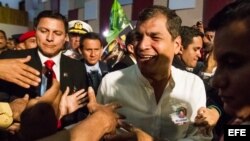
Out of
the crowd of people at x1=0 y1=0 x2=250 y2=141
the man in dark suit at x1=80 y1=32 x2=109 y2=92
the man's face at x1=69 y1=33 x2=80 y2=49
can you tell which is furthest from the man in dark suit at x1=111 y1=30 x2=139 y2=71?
the man's face at x1=69 y1=33 x2=80 y2=49

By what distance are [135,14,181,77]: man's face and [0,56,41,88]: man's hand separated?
0.45 m

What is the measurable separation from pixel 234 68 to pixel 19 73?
921mm

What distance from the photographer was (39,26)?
2.54 m

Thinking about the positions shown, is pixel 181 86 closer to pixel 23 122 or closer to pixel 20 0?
pixel 23 122

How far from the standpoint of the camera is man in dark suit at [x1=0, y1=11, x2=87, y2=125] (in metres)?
2.31

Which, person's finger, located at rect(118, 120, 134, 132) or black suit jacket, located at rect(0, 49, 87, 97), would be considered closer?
person's finger, located at rect(118, 120, 134, 132)

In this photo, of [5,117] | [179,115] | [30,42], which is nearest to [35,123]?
[5,117]

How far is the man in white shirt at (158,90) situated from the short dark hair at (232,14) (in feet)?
2.20

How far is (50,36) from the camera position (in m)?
2.46

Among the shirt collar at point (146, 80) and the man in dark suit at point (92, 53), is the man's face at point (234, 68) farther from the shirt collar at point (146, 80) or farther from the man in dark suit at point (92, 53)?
the man in dark suit at point (92, 53)

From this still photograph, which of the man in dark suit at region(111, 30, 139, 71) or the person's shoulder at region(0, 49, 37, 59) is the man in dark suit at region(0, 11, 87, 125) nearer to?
the person's shoulder at region(0, 49, 37, 59)

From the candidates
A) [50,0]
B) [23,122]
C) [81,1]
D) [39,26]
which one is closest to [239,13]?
[23,122]

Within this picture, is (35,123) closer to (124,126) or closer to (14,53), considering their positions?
(124,126)

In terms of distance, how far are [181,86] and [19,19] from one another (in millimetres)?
10993
